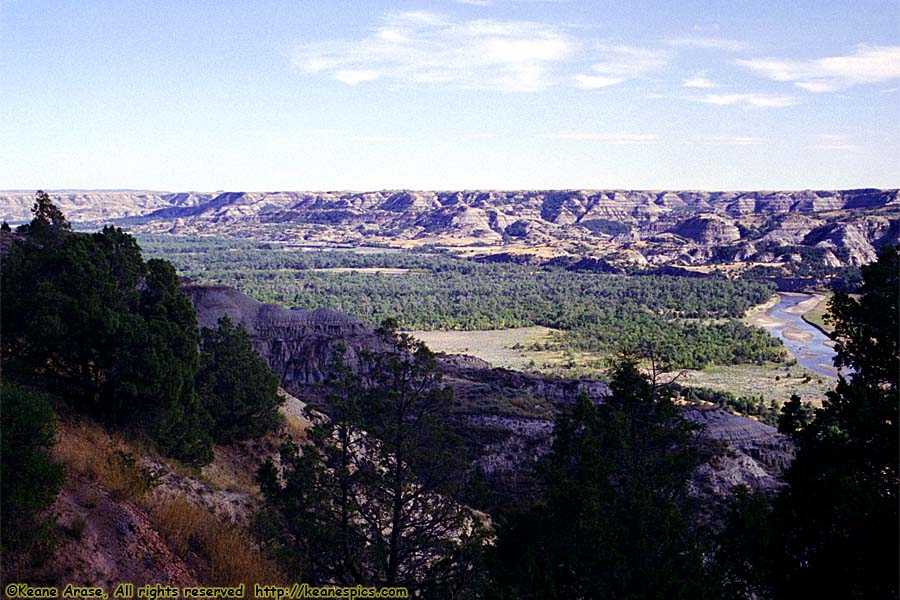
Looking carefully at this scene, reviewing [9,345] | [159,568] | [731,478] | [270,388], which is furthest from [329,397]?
[731,478]

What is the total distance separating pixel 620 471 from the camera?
13812 mm

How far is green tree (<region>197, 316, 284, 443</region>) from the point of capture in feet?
83.5

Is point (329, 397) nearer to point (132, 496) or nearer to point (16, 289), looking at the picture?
point (132, 496)

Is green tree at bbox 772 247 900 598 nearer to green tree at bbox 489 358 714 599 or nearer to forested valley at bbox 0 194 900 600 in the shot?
forested valley at bbox 0 194 900 600

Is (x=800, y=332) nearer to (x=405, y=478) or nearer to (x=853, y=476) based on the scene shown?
(x=853, y=476)

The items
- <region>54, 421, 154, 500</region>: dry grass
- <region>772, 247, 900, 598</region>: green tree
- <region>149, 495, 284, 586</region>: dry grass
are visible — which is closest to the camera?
<region>772, 247, 900, 598</region>: green tree

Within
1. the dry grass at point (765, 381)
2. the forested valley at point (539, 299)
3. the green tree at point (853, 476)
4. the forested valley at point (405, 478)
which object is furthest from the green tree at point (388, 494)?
the forested valley at point (539, 299)

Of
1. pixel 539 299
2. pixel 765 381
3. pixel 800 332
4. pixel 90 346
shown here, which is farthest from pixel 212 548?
pixel 539 299

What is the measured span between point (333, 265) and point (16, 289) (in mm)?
163820

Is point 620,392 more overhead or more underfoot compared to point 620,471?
more overhead

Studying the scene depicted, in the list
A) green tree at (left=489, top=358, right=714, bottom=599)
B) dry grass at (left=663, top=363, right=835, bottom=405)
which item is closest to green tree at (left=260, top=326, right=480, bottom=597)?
green tree at (left=489, top=358, right=714, bottom=599)

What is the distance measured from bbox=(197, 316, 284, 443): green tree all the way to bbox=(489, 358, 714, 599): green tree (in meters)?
14.2

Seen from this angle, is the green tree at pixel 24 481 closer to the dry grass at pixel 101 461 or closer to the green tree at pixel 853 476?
the dry grass at pixel 101 461

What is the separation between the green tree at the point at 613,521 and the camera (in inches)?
463
